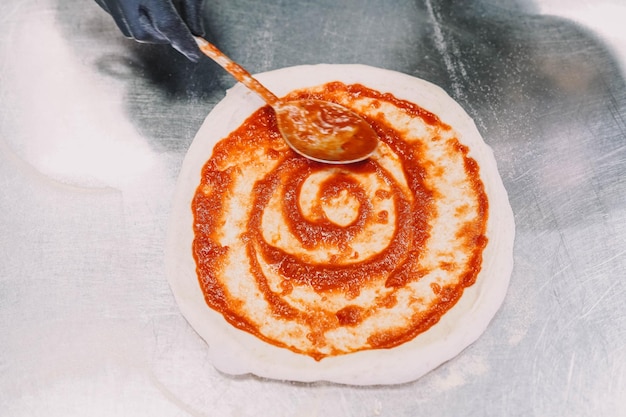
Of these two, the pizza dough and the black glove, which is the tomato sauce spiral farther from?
the black glove

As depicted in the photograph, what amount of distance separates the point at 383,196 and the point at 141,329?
95cm

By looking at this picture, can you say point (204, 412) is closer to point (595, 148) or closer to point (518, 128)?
point (518, 128)

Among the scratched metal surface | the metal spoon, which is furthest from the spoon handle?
the scratched metal surface

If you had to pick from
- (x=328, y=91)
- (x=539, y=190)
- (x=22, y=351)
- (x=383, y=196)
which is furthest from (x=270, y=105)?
(x=22, y=351)

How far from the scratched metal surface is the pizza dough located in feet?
0.35

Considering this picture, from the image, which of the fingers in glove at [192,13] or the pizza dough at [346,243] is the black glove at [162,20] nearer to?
the fingers in glove at [192,13]

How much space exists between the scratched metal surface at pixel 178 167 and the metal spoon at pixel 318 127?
0.90 feet

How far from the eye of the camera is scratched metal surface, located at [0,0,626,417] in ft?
6.25

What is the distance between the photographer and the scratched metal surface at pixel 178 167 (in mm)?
1904

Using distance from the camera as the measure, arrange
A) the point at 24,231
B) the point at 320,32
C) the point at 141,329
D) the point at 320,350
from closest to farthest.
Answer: the point at 320,350, the point at 141,329, the point at 24,231, the point at 320,32

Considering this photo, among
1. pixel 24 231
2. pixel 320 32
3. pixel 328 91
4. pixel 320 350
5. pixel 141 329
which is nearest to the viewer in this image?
pixel 320 350

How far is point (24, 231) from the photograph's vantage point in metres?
2.19

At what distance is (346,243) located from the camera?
2027 mm

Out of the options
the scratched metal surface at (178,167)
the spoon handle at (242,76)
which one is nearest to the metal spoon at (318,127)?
the spoon handle at (242,76)
